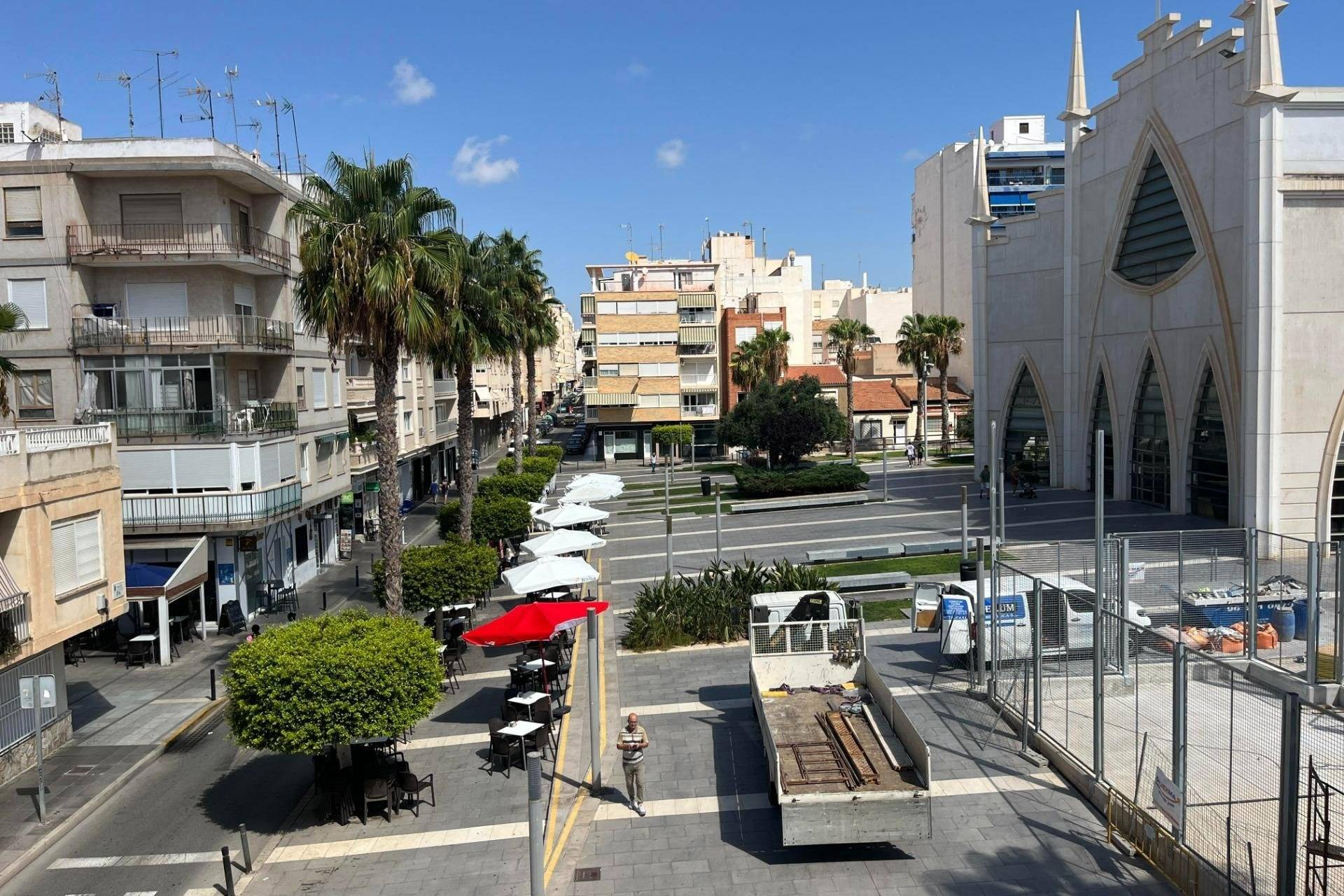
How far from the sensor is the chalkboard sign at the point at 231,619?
2767 centimetres

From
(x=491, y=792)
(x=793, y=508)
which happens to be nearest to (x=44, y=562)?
(x=491, y=792)

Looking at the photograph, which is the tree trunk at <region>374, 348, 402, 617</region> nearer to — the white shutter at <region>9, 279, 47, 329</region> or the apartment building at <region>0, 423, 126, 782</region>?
the apartment building at <region>0, 423, 126, 782</region>

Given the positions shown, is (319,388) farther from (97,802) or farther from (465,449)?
(97,802)

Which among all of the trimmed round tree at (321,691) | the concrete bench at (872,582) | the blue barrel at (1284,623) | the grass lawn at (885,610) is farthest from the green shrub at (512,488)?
the blue barrel at (1284,623)

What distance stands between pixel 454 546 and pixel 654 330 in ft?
163

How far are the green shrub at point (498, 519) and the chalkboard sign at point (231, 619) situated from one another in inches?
317

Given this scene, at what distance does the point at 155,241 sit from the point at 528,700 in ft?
61.5

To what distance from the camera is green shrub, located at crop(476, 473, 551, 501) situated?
40156 mm

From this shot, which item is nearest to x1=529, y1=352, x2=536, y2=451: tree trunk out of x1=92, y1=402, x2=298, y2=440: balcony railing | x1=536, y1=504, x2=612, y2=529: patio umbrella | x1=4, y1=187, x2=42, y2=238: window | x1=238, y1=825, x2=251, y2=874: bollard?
x1=536, y1=504, x2=612, y2=529: patio umbrella

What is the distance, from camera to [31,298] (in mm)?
27453

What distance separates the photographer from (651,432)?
2894 inches

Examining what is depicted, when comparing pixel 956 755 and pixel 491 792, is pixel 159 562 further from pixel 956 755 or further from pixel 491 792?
pixel 956 755

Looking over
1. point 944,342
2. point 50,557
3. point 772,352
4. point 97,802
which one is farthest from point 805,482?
point 97,802

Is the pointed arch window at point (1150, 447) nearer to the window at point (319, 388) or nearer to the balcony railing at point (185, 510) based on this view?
the window at point (319, 388)
